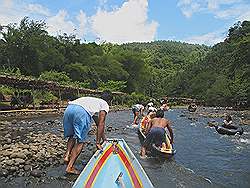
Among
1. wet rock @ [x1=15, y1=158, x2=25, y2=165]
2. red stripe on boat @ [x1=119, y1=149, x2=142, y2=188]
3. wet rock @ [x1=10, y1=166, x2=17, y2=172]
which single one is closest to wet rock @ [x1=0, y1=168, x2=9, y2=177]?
wet rock @ [x1=10, y1=166, x2=17, y2=172]

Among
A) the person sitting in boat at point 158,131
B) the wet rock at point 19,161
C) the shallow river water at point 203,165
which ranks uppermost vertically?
the person sitting in boat at point 158,131

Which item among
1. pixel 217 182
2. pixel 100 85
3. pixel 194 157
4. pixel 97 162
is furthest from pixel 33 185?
pixel 100 85

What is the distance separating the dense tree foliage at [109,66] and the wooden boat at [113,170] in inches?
1324

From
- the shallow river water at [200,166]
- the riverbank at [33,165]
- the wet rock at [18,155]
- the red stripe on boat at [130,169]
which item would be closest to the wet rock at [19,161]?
the riverbank at [33,165]

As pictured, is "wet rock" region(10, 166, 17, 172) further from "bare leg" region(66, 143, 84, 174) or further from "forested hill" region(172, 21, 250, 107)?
"forested hill" region(172, 21, 250, 107)

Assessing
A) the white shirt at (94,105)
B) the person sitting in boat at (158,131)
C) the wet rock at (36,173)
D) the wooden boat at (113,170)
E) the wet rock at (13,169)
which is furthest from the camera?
the person sitting in boat at (158,131)

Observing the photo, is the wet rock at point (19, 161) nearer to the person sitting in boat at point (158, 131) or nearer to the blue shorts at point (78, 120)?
the blue shorts at point (78, 120)

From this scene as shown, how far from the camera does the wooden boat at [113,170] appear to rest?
17.8 ft

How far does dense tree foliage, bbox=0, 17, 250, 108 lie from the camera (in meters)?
49.6

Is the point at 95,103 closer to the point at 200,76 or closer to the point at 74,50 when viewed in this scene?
the point at 74,50

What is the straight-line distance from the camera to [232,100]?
192ft

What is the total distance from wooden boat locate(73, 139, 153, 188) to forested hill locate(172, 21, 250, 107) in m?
37.8

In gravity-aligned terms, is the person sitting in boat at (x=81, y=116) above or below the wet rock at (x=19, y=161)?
above

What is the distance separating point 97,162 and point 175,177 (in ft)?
12.4
